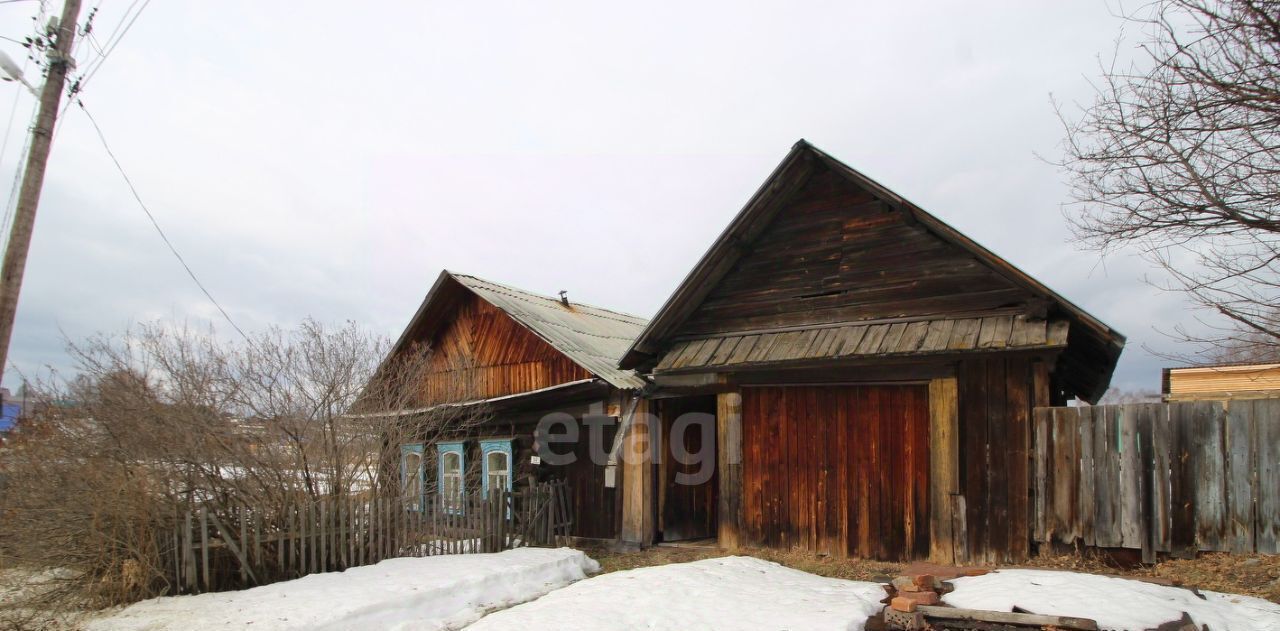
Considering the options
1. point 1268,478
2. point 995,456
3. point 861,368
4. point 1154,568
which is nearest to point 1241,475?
point 1268,478

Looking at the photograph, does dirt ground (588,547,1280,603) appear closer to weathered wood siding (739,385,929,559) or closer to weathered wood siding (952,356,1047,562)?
weathered wood siding (739,385,929,559)

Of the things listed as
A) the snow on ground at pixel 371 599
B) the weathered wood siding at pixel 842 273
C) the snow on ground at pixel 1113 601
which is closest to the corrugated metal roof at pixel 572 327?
the weathered wood siding at pixel 842 273

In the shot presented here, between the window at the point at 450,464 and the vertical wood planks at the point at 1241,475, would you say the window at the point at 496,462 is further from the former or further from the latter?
the vertical wood planks at the point at 1241,475

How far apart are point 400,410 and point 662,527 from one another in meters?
4.86

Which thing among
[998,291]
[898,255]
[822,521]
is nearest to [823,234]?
[898,255]

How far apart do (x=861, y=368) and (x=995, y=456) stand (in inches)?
78.1

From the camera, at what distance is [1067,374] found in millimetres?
11344

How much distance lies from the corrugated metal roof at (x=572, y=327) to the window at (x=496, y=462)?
236 centimetres

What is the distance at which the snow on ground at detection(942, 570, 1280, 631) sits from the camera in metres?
5.77

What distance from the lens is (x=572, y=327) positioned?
16656mm

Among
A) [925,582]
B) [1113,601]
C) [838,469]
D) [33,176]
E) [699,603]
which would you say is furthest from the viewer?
[838,469]

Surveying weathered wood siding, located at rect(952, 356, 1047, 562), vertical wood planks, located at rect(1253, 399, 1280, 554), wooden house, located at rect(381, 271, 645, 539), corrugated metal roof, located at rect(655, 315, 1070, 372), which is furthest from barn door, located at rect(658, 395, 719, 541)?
vertical wood planks, located at rect(1253, 399, 1280, 554)

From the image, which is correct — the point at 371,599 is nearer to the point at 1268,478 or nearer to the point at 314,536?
the point at 314,536

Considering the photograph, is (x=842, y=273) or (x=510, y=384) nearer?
(x=842, y=273)
